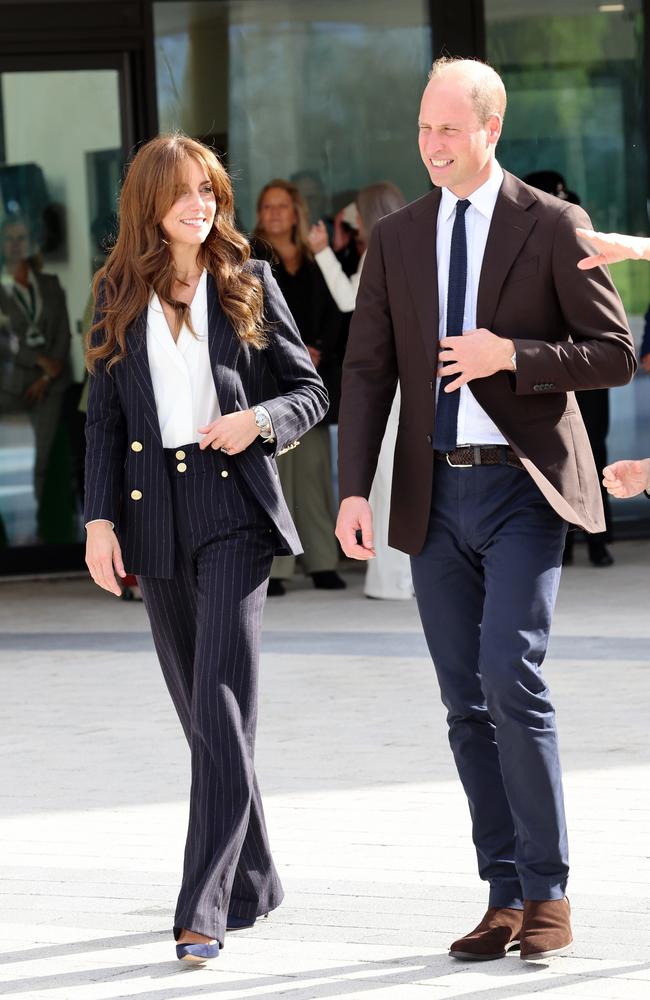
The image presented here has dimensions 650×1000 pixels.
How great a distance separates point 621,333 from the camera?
4055 millimetres

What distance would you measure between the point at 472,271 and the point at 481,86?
0.40 meters

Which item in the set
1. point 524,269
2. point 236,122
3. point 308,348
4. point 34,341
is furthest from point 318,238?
point 524,269

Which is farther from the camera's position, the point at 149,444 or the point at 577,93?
the point at 577,93

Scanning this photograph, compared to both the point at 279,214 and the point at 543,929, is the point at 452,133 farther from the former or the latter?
the point at 279,214

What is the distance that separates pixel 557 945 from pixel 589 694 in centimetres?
329

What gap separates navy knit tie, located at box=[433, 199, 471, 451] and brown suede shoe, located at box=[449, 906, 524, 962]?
3.44 ft

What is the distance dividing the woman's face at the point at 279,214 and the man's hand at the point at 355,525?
6.27 m

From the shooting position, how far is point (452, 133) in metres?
4.04

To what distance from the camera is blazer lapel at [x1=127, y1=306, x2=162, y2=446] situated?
432cm

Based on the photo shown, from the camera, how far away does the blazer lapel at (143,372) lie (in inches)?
170

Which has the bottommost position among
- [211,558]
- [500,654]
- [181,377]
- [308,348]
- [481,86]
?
[500,654]

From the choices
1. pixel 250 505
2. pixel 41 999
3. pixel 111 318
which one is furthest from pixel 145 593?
pixel 41 999

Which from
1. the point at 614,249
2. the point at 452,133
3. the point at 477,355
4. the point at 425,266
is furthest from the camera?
the point at 425,266

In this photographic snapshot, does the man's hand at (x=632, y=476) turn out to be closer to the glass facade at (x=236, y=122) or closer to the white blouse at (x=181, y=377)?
the white blouse at (x=181, y=377)
